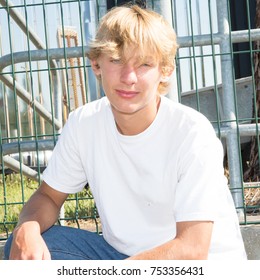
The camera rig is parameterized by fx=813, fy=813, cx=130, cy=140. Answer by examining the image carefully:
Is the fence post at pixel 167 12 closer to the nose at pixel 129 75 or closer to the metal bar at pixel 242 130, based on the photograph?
the metal bar at pixel 242 130

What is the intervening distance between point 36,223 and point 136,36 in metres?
0.72

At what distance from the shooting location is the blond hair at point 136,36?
8.59 feet

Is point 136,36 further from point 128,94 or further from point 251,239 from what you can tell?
point 251,239

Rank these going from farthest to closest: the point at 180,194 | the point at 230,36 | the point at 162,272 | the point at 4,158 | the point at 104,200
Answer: the point at 4,158
the point at 230,36
the point at 104,200
the point at 180,194
the point at 162,272

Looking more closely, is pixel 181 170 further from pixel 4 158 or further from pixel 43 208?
pixel 4 158

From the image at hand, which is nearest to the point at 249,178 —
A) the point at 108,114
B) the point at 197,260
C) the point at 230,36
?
the point at 230,36

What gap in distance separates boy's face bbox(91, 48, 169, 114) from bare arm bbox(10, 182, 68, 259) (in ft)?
1.50

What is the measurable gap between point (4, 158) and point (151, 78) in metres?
1.88

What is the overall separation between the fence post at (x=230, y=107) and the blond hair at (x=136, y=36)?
1362mm

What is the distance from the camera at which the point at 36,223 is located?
2.77 m

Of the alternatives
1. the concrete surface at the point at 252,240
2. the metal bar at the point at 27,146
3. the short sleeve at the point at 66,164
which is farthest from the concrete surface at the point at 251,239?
the short sleeve at the point at 66,164

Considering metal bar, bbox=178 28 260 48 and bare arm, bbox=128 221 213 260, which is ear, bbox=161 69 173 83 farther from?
metal bar, bbox=178 28 260 48

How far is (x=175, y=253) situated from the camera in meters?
2.48

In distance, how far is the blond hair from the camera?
103 inches
